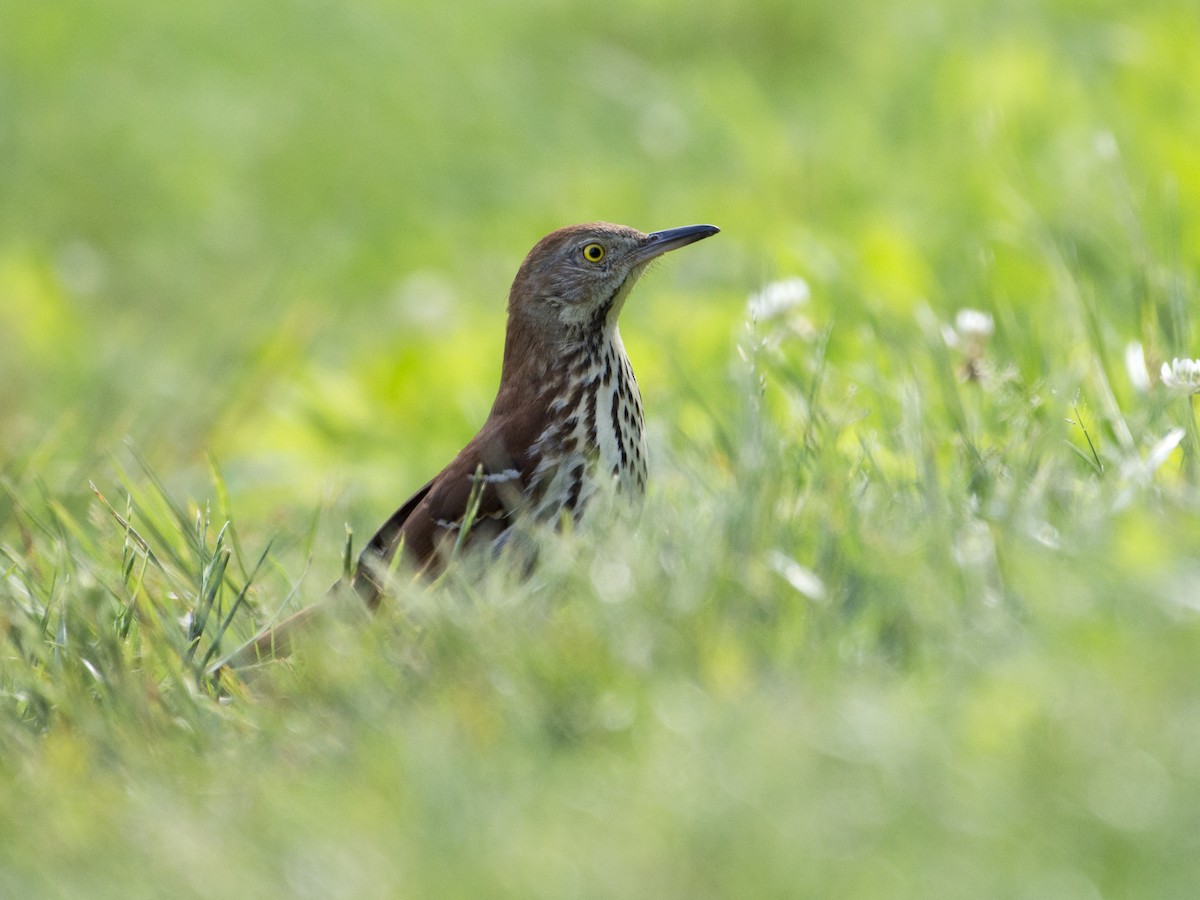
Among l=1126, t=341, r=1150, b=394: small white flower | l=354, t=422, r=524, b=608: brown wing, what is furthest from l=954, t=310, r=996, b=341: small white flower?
l=354, t=422, r=524, b=608: brown wing

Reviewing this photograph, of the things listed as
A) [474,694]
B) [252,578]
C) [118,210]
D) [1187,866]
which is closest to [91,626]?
[252,578]

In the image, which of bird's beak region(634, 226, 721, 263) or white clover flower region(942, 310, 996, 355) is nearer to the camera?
white clover flower region(942, 310, 996, 355)

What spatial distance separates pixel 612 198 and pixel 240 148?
2.68 meters

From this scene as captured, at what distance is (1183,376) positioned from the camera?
9.48 ft

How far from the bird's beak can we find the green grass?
0.26 meters

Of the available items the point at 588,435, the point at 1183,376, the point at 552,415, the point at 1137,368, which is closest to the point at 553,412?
the point at 552,415

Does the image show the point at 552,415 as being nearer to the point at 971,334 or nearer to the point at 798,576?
the point at 971,334

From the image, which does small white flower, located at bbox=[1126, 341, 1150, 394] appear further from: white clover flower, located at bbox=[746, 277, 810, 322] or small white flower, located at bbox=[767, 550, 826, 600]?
small white flower, located at bbox=[767, 550, 826, 600]

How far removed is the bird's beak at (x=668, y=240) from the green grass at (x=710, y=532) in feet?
0.87

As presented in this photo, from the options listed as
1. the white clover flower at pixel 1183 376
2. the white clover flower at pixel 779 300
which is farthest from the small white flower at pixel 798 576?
the white clover flower at pixel 779 300

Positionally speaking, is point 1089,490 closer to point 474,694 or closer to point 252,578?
point 474,694

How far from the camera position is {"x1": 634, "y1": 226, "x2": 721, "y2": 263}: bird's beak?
389 cm

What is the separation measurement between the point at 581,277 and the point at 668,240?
221 millimetres

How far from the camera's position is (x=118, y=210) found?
827 cm
